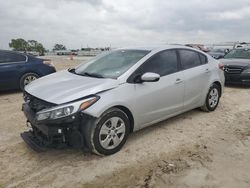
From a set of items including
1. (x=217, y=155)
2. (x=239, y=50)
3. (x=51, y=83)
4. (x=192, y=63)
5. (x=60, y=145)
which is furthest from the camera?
(x=239, y=50)

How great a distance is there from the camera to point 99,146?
414 centimetres

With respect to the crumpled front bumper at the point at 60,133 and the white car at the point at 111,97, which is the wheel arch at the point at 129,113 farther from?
the crumpled front bumper at the point at 60,133

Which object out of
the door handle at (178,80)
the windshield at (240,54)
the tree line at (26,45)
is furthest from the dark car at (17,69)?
the tree line at (26,45)

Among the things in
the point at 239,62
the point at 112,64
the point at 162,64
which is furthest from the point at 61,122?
the point at 239,62

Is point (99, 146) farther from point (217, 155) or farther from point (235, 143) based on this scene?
point (235, 143)

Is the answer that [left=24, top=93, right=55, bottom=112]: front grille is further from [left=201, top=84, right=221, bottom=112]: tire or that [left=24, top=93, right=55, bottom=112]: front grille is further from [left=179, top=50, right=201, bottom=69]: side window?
[left=201, top=84, right=221, bottom=112]: tire

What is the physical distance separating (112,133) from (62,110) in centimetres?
85

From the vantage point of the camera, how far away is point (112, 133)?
4293 millimetres

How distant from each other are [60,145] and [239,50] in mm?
9879

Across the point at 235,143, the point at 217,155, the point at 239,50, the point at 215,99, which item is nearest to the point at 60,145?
the point at 217,155

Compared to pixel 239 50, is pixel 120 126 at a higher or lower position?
lower

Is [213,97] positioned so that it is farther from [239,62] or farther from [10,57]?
[10,57]

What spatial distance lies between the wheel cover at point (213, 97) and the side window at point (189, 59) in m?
0.79

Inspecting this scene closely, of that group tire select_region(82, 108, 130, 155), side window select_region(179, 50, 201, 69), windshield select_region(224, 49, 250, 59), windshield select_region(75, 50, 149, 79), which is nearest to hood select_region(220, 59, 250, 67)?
windshield select_region(224, 49, 250, 59)
